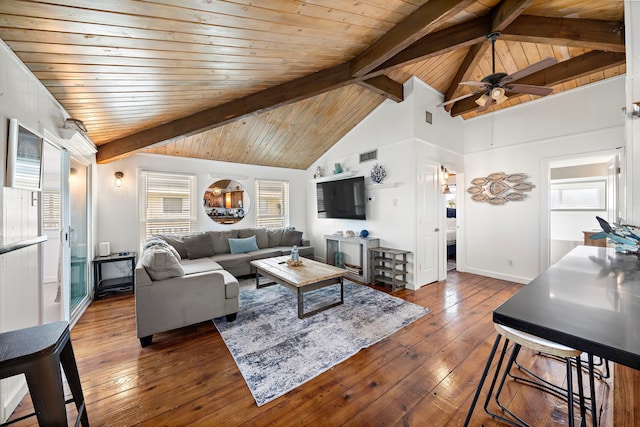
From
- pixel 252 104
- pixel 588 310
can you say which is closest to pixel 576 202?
pixel 588 310

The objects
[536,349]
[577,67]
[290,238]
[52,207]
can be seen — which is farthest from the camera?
[290,238]

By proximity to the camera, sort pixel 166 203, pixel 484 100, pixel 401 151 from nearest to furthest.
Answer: pixel 484 100 < pixel 401 151 < pixel 166 203

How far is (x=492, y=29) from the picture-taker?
101 inches

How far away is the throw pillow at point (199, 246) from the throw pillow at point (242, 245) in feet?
1.21

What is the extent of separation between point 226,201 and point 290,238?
5.45ft

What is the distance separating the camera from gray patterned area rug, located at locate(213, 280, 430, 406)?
2.01 metres

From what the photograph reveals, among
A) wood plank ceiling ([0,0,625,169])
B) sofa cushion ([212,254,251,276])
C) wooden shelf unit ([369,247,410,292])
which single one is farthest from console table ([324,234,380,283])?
wood plank ceiling ([0,0,625,169])

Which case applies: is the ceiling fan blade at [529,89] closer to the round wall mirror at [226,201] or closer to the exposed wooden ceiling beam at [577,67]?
the exposed wooden ceiling beam at [577,67]

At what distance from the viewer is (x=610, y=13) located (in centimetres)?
246

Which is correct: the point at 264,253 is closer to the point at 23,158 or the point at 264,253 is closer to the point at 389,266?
the point at 389,266

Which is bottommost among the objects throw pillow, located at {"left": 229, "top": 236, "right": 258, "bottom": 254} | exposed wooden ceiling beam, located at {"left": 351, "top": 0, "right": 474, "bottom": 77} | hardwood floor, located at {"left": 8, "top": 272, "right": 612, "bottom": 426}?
hardwood floor, located at {"left": 8, "top": 272, "right": 612, "bottom": 426}

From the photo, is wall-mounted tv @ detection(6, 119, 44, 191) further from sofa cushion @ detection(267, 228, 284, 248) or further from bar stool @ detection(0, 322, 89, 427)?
sofa cushion @ detection(267, 228, 284, 248)

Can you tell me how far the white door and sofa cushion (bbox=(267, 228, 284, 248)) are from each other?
3023 mm

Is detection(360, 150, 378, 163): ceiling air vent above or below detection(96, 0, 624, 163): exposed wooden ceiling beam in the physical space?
below
